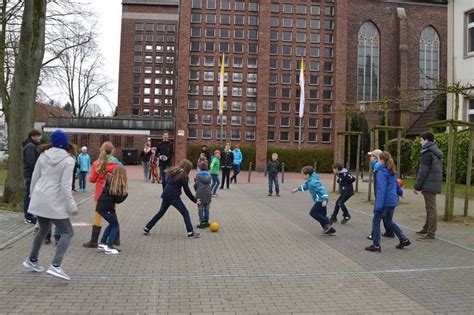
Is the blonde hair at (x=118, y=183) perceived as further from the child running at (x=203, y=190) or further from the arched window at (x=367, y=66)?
the arched window at (x=367, y=66)

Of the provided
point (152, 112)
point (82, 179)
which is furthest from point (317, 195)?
point (152, 112)

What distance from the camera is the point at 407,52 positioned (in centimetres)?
4931

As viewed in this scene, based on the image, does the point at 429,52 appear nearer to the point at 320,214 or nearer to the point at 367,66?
the point at 367,66

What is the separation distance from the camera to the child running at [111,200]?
7.64 metres

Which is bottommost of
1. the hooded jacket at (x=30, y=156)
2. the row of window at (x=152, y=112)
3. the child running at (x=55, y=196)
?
the child running at (x=55, y=196)

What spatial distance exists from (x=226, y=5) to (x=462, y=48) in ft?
90.3

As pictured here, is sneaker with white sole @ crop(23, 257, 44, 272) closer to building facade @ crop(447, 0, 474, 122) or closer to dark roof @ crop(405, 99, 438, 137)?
building facade @ crop(447, 0, 474, 122)

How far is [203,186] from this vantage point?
10.2 meters

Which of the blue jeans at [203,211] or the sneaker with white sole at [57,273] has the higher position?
the blue jeans at [203,211]

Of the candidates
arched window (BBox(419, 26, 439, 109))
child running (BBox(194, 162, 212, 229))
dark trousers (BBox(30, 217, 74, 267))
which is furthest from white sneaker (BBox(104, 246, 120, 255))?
arched window (BBox(419, 26, 439, 109))

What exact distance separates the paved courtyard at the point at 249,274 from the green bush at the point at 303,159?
31.8m

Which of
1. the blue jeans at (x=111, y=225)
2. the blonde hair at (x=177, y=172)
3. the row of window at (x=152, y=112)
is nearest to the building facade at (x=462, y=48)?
the blonde hair at (x=177, y=172)

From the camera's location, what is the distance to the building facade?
70.7 feet

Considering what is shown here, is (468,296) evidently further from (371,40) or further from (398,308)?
(371,40)
